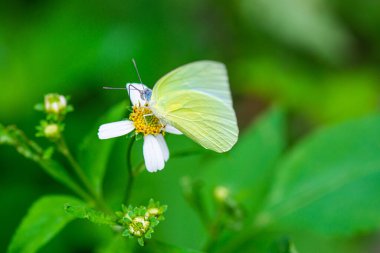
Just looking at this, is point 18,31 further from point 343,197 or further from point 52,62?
point 343,197

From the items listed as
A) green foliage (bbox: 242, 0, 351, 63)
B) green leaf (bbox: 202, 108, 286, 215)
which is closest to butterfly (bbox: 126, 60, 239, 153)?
green leaf (bbox: 202, 108, 286, 215)

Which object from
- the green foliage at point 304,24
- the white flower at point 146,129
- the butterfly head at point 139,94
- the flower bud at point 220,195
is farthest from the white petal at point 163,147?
the green foliage at point 304,24

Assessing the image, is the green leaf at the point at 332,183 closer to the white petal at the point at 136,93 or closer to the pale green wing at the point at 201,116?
the pale green wing at the point at 201,116

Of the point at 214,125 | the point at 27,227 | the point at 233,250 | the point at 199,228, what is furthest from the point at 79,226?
the point at 214,125

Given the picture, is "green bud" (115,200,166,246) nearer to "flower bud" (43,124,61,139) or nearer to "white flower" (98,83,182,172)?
"white flower" (98,83,182,172)

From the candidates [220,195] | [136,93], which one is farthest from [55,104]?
[220,195]

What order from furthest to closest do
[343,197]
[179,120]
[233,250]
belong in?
[343,197], [233,250], [179,120]
